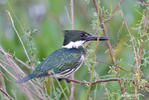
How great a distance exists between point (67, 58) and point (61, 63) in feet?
0.39

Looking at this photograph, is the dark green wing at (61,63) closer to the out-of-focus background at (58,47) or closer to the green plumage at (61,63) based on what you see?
the green plumage at (61,63)

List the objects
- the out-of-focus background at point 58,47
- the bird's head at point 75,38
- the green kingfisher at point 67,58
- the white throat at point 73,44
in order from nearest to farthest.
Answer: the out-of-focus background at point 58,47 → the green kingfisher at point 67,58 → the bird's head at point 75,38 → the white throat at point 73,44

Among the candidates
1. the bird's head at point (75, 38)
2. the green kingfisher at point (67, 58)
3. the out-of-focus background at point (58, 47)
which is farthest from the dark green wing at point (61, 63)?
the bird's head at point (75, 38)

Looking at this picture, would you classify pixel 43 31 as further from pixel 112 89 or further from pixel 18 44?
pixel 112 89

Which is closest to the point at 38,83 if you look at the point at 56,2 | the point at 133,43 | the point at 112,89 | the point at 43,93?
the point at 43,93

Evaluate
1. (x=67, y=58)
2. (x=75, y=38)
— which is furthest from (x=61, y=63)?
(x=75, y=38)

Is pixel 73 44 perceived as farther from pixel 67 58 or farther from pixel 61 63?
pixel 61 63

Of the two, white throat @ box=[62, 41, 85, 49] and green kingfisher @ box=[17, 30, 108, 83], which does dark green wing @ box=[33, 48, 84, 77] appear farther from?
white throat @ box=[62, 41, 85, 49]

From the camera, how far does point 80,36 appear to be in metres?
4.59

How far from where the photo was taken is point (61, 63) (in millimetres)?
4203

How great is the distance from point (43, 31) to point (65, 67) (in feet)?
4.65

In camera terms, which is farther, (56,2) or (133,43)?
(56,2)

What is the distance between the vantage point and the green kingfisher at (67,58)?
401 centimetres

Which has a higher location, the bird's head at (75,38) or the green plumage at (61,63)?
the bird's head at (75,38)
